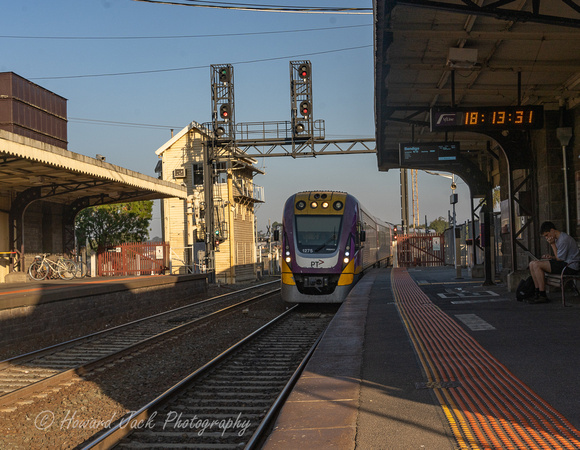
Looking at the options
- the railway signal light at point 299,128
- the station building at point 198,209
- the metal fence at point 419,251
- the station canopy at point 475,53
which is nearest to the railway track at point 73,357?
the station canopy at point 475,53

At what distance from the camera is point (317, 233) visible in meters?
16.1

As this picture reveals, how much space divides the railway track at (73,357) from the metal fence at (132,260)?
21.3 meters

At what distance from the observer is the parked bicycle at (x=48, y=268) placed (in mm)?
22812

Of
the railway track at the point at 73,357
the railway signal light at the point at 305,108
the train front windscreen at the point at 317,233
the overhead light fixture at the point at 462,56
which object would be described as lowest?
the railway track at the point at 73,357

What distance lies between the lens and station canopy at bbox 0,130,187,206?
1680 centimetres

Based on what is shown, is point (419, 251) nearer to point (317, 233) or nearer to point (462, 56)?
point (317, 233)

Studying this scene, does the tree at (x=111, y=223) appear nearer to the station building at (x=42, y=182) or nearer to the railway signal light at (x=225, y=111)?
the station building at (x=42, y=182)

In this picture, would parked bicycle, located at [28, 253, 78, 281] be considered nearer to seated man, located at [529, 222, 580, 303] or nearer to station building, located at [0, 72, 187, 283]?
station building, located at [0, 72, 187, 283]

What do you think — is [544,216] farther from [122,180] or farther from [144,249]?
[144,249]

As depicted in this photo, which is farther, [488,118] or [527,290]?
[488,118]

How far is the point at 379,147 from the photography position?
19312 millimetres

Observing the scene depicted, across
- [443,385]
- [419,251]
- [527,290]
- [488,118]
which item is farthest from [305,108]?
[443,385]

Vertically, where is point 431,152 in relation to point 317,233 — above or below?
above

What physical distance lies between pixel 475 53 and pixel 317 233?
6.52 m
